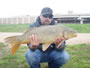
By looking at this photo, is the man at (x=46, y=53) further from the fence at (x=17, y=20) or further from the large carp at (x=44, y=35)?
the fence at (x=17, y=20)

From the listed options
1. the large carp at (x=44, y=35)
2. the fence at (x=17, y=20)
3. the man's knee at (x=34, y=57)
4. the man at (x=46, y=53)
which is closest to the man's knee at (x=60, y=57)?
the man at (x=46, y=53)

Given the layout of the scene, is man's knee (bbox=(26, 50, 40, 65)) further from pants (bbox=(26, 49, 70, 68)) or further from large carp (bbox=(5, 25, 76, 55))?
large carp (bbox=(5, 25, 76, 55))

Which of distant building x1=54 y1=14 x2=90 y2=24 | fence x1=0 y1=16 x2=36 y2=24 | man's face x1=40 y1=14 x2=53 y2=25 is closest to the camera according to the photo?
man's face x1=40 y1=14 x2=53 y2=25

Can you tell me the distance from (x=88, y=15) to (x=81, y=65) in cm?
2027

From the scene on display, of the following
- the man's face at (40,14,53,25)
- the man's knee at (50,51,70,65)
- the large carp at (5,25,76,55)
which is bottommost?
the man's knee at (50,51,70,65)

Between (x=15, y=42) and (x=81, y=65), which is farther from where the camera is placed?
(x=81, y=65)

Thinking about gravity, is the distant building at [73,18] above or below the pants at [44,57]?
above

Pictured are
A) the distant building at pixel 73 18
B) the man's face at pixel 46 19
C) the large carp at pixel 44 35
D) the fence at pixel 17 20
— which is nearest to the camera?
the large carp at pixel 44 35

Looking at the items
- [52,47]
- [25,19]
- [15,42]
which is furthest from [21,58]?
[25,19]

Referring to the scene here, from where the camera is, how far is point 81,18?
74.0ft

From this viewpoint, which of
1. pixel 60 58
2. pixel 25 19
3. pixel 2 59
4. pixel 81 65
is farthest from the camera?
pixel 25 19

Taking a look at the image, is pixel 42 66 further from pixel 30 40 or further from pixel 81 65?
pixel 30 40

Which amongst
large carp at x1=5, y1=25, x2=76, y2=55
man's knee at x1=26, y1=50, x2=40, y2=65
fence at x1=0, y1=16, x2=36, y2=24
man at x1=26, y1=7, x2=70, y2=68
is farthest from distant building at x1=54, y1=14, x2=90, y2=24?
large carp at x1=5, y1=25, x2=76, y2=55

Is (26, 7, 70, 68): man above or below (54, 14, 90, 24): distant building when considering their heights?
below
